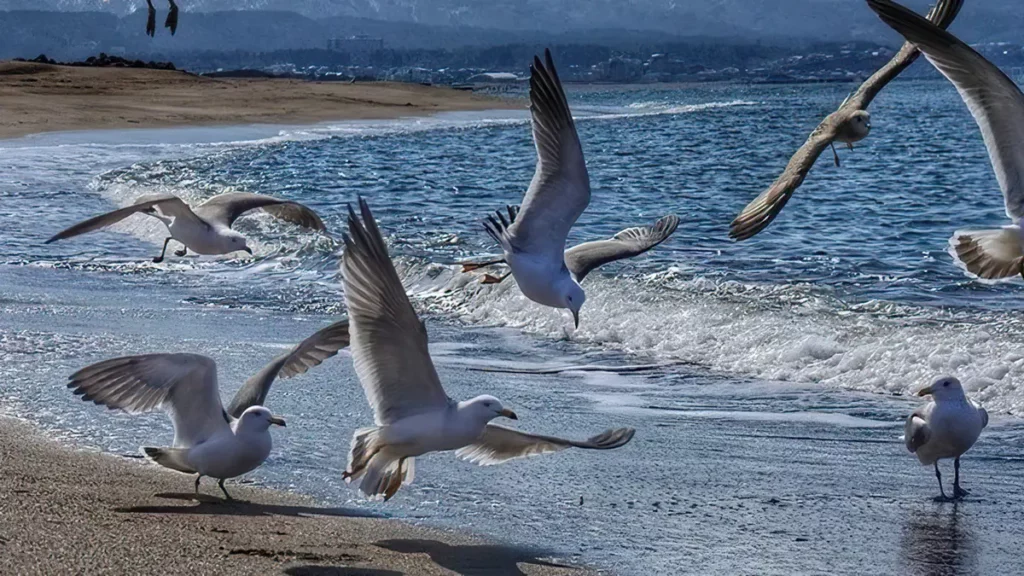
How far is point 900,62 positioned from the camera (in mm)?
7379

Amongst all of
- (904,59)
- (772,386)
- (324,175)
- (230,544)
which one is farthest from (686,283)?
(324,175)

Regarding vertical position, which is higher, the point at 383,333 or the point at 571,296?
the point at 383,333

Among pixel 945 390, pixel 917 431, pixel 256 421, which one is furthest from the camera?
pixel 945 390

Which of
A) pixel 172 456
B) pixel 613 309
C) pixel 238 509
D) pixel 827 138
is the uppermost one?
pixel 827 138

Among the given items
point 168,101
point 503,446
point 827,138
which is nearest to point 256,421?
point 503,446

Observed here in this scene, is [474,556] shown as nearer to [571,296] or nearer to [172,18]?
[571,296]

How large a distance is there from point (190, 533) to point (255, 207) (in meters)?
3.37

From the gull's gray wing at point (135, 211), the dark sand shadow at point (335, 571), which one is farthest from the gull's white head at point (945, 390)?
the gull's gray wing at point (135, 211)

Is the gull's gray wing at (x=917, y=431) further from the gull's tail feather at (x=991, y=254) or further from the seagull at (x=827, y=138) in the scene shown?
the seagull at (x=827, y=138)

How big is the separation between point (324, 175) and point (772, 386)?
15.0 m

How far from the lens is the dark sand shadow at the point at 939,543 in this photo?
5.35 metres

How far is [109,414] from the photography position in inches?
290

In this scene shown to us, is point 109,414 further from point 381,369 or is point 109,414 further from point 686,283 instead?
point 686,283

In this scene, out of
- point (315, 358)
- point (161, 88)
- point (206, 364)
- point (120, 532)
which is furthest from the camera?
point (161, 88)
